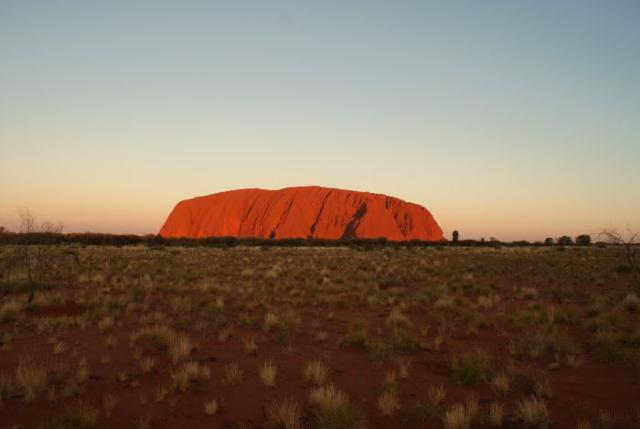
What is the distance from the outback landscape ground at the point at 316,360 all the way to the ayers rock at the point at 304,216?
66.1 meters

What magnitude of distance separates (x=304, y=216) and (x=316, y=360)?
76949 millimetres

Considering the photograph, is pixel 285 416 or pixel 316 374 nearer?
pixel 285 416

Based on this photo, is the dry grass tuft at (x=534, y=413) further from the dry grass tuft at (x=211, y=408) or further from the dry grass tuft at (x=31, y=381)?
the dry grass tuft at (x=31, y=381)

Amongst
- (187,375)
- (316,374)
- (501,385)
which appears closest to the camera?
(501,385)

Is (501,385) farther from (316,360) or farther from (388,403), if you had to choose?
(316,360)

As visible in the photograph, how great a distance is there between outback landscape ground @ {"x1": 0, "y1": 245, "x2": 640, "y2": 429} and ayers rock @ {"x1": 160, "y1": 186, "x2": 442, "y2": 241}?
6606cm

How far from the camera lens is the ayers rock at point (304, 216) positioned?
82.4 meters

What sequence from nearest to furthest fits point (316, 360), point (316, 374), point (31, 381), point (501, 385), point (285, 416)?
point (285, 416) < point (31, 381) < point (501, 385) < point (316, 374) < point (316, 360)

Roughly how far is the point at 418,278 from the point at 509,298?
574 centimetres

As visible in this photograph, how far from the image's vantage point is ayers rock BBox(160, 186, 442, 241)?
8244 centimetres

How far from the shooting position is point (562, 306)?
1244 centimetres

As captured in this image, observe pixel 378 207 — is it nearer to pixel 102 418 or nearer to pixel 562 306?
pixel 562 306

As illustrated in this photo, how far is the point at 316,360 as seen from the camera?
7.30 metres

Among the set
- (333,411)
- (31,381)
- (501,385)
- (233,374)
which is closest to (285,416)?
(333,411)
